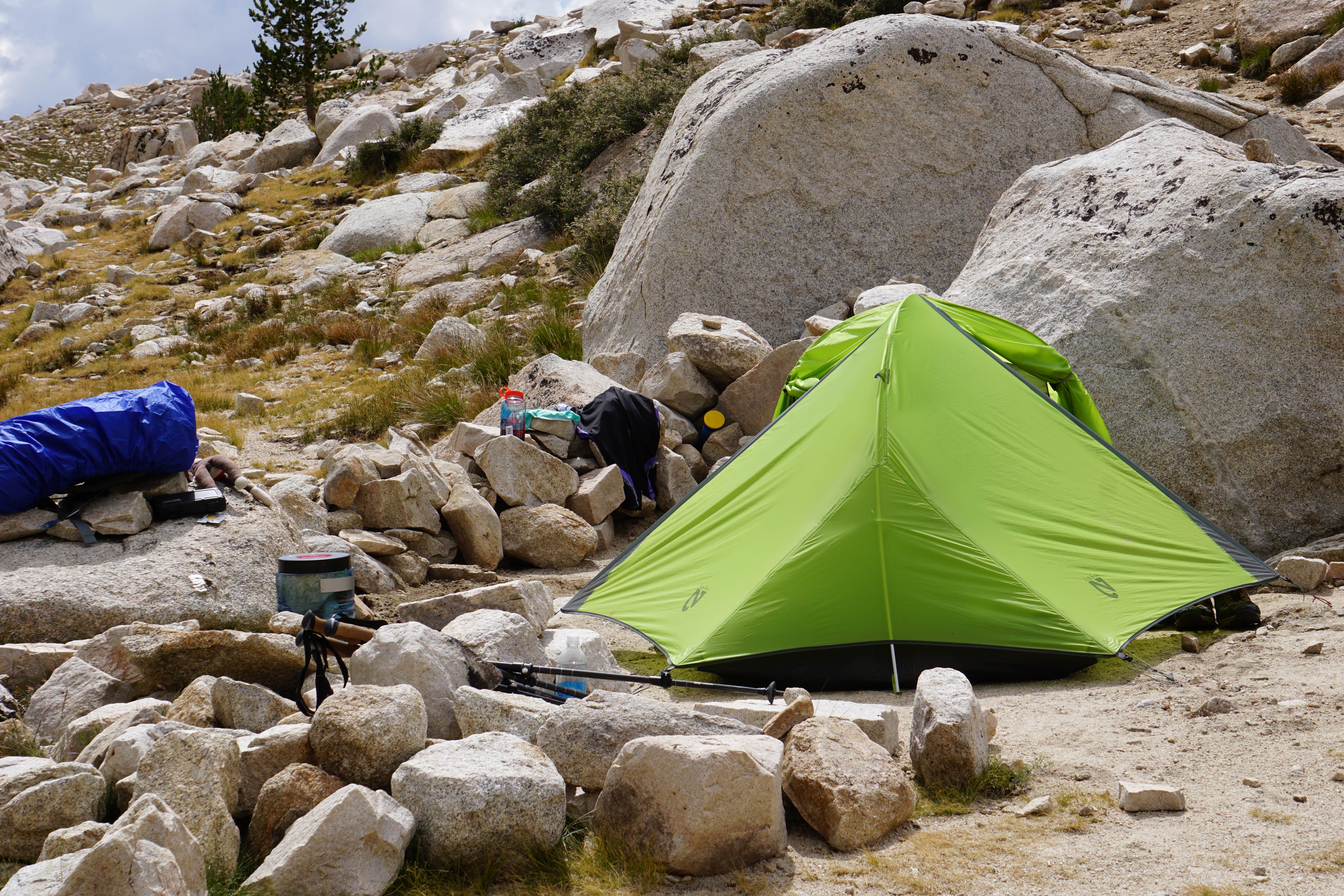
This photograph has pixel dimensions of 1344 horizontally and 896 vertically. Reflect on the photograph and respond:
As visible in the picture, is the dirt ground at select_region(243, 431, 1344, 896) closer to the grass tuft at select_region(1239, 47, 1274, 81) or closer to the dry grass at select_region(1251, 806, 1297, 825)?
the dry grass at select_region(1251, 806, 1297, 825)

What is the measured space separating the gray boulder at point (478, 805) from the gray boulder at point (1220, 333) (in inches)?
175

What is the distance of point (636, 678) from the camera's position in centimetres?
377

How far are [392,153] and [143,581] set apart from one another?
18.2 metres

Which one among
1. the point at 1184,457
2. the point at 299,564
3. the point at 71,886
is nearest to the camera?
the point at 71,886

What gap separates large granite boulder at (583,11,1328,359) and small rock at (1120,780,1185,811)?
241 inches

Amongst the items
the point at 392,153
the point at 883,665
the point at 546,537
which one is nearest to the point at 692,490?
the point at 546,537

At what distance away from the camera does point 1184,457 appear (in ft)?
18.6

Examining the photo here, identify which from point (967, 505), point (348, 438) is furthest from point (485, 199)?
point (967, 505)

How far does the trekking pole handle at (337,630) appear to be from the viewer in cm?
326

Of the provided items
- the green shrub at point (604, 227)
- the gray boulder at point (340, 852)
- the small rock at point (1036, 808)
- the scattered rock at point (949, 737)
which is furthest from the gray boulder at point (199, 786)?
the green shrub at point (604, 227)

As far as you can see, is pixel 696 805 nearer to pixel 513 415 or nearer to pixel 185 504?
pixel 185 504

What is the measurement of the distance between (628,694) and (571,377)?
504cm

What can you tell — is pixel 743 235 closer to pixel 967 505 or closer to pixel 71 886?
pixel 967 505

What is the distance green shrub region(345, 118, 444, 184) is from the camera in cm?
2098
